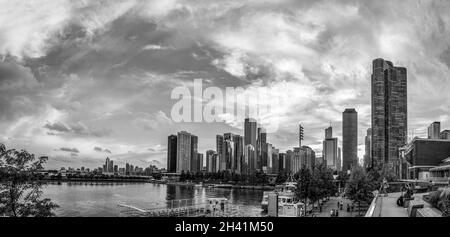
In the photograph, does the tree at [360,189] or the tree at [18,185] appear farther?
the tree at [360,189]

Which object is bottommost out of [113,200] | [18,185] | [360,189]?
[113,200]

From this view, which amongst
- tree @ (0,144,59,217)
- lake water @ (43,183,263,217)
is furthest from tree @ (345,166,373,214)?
tree @ (0,144,59,217)

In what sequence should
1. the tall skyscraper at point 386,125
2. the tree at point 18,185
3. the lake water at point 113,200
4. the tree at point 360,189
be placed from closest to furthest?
the tree at point 18,185, the tree at point 360,189, the lake water at point 113,200, the tall skyscraper at point 386,125

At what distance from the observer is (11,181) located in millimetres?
12234

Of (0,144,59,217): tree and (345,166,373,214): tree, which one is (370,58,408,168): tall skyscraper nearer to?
(345,166,373,214): tree

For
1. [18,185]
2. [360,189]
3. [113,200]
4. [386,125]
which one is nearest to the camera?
[18,185]

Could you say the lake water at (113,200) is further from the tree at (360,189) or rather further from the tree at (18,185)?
the tree at (360,189)

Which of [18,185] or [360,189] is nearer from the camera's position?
[18,185]

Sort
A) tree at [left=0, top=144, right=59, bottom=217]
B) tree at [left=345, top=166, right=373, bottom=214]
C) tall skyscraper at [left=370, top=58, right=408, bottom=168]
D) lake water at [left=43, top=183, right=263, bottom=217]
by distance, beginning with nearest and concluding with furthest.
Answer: tree at [left=0, top=144, right=59, bottom=217], tree at [left=345, top=166, right=373, bottom=214], lake water at [left=43, top=183, right=263, bottom=217], tall skyscraper at [left=370, top=58, right=408, bottom=168]

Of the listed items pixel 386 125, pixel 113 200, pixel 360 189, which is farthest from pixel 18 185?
pixel 386 125

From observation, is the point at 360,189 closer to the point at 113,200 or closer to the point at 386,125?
the point at 113,200

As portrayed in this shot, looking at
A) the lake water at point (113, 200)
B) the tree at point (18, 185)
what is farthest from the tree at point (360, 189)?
the tree at point (18, 185)
